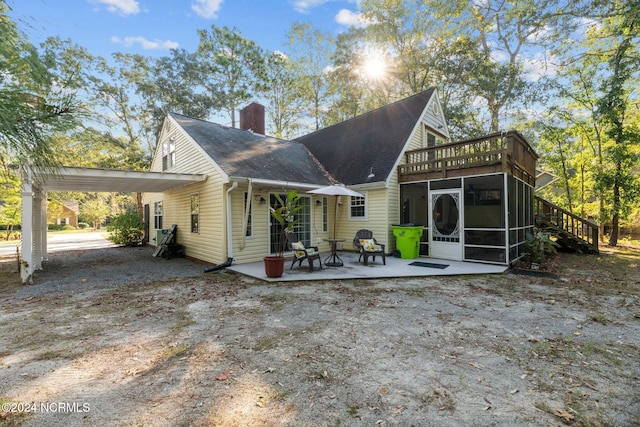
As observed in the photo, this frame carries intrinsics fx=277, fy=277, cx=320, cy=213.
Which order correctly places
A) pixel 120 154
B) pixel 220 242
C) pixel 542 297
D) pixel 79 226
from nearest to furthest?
pixel 542 297, pixel 220 242, pixel 120 154, pixel 79 226

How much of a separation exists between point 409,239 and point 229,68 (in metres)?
18.7

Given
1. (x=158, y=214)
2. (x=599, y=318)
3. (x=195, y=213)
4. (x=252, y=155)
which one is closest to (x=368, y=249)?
(x=599, y=318)

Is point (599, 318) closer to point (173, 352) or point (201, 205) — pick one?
point (173, 352)

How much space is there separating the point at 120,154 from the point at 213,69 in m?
8.61

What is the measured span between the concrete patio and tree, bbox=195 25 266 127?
16.3 m

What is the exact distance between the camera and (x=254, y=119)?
1280 cm

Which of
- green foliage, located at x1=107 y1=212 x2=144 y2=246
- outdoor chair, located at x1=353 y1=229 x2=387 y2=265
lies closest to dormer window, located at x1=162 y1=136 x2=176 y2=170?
green foliage, located at x1=107 y1=212 x2=144 y2=246

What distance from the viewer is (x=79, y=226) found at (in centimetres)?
3866

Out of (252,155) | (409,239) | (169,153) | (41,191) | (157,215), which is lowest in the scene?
(409,239)

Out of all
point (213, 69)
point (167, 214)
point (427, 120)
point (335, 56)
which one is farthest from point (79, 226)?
point (427, 120)

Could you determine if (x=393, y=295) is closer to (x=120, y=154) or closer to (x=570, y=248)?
(x=570, y=248)

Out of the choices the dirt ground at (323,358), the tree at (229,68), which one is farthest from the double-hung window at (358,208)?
the tree at (229,68)

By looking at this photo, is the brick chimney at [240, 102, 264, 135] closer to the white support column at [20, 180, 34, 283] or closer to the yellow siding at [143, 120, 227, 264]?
the yellow siding at [143, 120, 227, 264]

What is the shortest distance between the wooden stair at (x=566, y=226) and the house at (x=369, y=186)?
1566 millimetres
